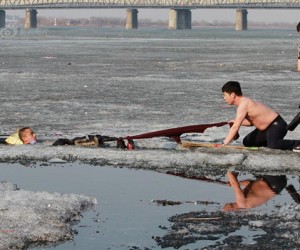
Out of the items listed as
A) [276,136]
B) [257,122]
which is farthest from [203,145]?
[276,136]

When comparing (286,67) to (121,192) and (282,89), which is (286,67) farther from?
(121,192)

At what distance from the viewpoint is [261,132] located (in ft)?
38.7

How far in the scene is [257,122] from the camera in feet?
38.3

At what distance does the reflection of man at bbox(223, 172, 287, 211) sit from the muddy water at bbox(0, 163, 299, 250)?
0.27 ft

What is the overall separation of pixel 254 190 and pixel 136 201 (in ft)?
4.20

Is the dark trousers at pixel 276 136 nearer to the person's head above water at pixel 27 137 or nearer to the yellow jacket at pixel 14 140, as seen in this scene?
the person's head above water at pixel 27 137

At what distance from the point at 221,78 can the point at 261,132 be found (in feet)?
55.6

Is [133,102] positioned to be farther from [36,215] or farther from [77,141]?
[36,215]

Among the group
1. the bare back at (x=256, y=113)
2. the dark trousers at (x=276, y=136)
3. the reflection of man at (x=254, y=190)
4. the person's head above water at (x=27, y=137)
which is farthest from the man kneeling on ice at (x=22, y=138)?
the reflection of man at (x=254, y=190)

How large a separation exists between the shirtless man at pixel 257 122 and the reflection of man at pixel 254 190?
1.17m

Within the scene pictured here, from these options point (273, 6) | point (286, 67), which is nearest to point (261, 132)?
point (286, 67)

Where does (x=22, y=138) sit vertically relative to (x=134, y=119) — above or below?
above

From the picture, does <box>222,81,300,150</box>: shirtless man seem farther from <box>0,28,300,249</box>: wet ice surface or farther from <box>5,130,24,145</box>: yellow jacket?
<box>5,130,24,145</box>: yellow jacket

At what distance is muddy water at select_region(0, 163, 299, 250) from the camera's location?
23.5ft
